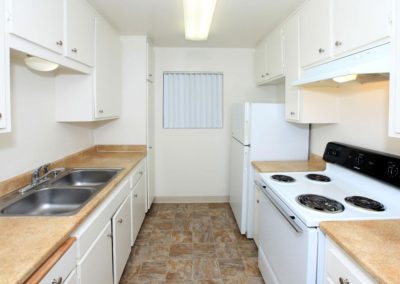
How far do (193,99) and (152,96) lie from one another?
24.0 inches

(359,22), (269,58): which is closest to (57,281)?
(359,22)

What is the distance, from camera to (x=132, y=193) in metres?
2.43

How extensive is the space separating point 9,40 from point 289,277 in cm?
191

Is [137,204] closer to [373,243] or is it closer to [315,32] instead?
[373,243]

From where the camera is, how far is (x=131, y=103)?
10.4ft

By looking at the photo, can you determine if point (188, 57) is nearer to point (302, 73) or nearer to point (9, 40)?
point (302, 73)

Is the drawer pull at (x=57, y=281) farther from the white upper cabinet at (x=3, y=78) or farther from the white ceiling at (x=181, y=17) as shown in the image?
the white ceiling at (x=181, y=17)

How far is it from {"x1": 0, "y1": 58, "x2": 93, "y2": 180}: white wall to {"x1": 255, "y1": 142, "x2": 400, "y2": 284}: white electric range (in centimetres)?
176

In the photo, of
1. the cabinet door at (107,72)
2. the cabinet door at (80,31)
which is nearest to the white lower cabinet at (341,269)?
the cabinet door at (80,31)

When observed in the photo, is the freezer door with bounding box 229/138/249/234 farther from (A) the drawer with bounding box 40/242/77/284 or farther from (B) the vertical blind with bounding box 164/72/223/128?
(A) the drawer with bounding box 40/242/77/284

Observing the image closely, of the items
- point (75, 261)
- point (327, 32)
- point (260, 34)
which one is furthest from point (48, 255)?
point (260, 34)

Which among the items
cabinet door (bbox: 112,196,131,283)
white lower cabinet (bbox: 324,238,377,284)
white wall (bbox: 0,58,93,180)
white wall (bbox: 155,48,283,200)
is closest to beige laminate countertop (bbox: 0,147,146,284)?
cabinet door (bbox: 112,196,131,283)

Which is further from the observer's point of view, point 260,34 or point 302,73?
point 260,34

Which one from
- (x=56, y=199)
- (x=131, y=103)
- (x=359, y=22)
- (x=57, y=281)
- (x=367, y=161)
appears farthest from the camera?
(x=131, y=103)
